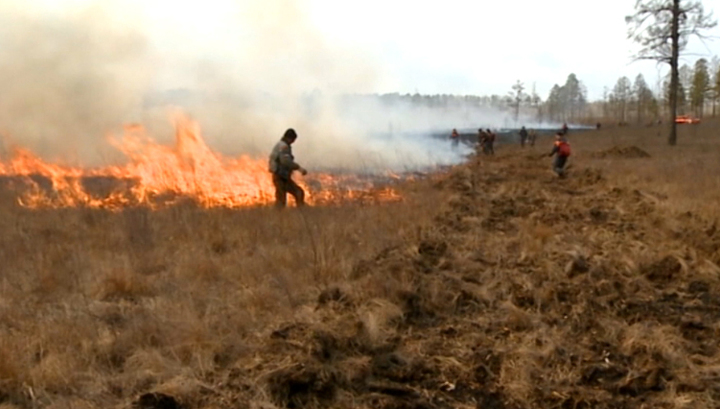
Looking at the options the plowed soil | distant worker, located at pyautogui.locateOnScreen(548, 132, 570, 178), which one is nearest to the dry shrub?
the plowed soil

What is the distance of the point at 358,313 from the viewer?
3.81 m

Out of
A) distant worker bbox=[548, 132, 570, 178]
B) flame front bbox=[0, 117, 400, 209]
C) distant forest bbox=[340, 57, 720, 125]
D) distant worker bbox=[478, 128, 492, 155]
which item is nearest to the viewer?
flame front bbox=[0, 117, 400, 209]

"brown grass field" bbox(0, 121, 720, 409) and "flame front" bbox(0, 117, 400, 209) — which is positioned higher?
"flame front" bbox(0, 117, 400, 209)

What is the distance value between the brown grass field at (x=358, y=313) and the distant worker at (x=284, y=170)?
106 centimetres

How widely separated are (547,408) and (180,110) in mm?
12315

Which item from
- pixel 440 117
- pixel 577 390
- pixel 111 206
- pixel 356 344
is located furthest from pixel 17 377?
pixel 440 117

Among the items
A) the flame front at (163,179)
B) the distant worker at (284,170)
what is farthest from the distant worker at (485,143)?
the distant worker at (284,170)

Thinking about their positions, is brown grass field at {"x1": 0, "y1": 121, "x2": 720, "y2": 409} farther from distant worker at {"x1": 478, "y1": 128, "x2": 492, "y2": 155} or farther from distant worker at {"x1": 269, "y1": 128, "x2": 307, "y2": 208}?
distant worker at {"x1": 478, "y1": 128, "x2": 492, "y2": 155}

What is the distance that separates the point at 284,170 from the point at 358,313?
5.11 m

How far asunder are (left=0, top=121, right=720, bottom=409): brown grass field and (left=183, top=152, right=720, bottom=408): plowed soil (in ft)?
0.05

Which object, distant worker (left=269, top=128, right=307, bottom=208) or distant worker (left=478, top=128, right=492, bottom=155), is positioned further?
distant worker (left=478, top=128, right=492, bottom=155)

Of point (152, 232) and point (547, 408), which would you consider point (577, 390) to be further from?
point (152, 232)

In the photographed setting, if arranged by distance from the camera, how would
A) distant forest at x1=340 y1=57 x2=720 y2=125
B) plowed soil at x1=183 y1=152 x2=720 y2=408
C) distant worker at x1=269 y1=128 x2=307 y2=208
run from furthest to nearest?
1. distant forest at x1=340 y1=57 x2=720 y2=125
2. distant worker at x1=269 y1=128 x2=307 y2=208
3. plowed soil at x1=183 y1=152 x2=720 y2=408

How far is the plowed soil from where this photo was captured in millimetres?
2908
